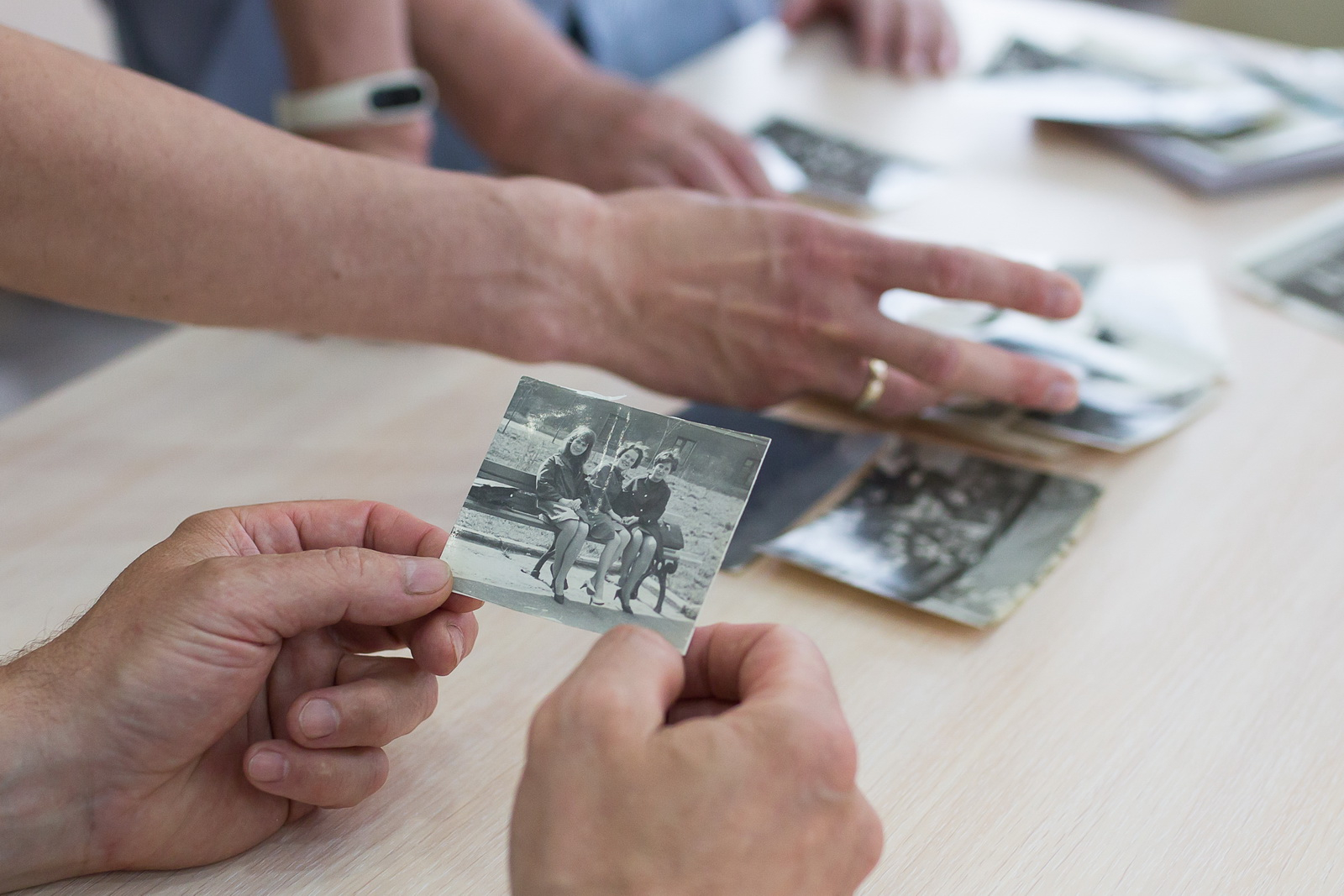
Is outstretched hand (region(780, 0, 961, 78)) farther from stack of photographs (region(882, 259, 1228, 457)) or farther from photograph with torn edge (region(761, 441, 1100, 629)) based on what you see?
photograph with torn edge (region(761, 441, 1100, 629))

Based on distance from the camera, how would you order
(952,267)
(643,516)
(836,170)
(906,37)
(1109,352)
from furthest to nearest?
(906,37), (836,170), (1109,352), (952,267), (643,516)

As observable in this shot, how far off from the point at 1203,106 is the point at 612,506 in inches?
49.3

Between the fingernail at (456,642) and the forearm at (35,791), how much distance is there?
0.19 metres

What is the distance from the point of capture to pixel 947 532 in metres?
0.86

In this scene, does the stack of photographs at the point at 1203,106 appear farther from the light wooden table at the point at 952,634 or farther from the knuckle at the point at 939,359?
the knuckle at the point at 939,359

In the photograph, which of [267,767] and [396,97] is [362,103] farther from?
[267,767]

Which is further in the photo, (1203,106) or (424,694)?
(1203,106)

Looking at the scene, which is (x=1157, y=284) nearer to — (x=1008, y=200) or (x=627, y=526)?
(x=1008, y=200)

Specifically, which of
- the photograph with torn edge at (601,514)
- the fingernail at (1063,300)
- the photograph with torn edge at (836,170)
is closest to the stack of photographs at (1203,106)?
the photograph with torn edge at (836,170)

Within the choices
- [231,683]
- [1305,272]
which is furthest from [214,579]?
[1305,272]

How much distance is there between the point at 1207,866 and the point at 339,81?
1112mm

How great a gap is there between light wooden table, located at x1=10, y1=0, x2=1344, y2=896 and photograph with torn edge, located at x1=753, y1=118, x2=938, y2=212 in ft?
1.30

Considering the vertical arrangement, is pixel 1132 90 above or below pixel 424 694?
above

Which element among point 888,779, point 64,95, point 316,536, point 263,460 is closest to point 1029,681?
point 888,779
